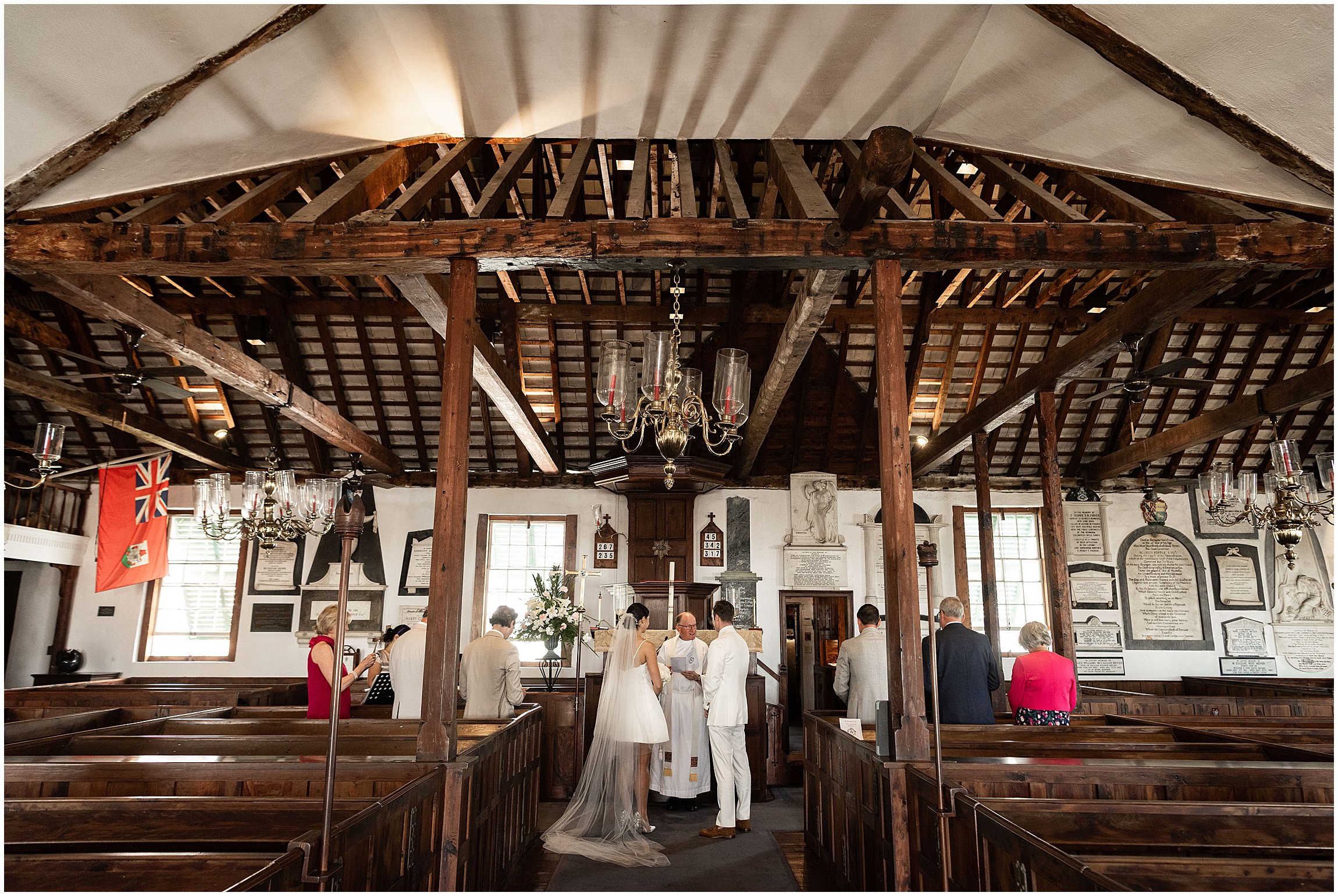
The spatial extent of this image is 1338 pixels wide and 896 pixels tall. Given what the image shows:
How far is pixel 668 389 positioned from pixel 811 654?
380 inches

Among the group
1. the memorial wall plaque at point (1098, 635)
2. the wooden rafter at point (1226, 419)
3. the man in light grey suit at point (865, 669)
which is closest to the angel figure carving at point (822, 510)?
the wooden rafter at point (1226, 419)

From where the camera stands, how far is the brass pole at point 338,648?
2.29 m

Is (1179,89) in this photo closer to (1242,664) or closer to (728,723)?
(728,723)

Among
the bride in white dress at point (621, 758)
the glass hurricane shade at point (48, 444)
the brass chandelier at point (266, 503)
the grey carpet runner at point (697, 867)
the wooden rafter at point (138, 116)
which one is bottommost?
the grey carpet runner at point (697, 867)

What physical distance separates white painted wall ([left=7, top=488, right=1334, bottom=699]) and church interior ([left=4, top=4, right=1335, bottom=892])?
49 centimetres

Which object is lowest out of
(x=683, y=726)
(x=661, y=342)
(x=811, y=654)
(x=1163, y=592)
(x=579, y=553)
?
(x=683, y=726)

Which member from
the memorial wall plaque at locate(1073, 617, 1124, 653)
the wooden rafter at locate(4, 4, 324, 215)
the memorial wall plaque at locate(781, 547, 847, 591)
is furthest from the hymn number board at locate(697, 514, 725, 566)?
the wooden rafter at locate(4, 4, 324, 215)

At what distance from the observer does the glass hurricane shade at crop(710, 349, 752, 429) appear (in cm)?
459

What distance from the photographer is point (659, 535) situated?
430 inches

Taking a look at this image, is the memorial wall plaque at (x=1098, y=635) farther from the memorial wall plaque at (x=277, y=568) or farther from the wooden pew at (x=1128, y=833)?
the memorial wall plaque at (x=277, y=568)

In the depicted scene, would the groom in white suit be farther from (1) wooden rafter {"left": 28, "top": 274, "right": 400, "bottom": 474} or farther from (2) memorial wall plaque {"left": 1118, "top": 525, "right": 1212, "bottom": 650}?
(2) memorial wall plaque {"left": 1118, "top": 525, "right": 1212, "bottom": 650}

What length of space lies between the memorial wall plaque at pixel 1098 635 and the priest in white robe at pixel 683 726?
6751mm

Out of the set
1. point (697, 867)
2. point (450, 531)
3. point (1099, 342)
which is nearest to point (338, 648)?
point (450, 531)

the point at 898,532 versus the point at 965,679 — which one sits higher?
the point at 898,532
